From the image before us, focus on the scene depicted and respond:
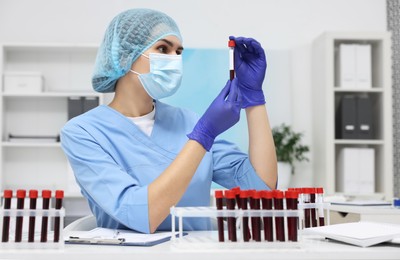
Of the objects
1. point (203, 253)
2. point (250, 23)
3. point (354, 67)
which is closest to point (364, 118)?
point (354, 67)

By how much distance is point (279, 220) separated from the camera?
1.06 m

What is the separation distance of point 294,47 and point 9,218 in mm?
3328

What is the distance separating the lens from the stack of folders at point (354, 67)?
3.83 metres

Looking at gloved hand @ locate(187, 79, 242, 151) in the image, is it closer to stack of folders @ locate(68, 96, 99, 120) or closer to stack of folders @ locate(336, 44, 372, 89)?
stack of folders @ locate(68, 96, 99, 120)

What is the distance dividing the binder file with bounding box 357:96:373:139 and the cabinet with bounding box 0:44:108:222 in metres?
1.72

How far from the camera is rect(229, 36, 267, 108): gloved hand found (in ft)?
5.24

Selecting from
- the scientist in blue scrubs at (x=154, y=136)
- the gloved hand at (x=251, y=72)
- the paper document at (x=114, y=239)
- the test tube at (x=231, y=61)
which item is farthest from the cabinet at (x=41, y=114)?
the paper document at (x=114, y=239)

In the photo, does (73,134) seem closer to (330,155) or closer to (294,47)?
(330,155)

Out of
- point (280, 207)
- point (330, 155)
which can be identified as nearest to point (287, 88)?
point (330, 155)

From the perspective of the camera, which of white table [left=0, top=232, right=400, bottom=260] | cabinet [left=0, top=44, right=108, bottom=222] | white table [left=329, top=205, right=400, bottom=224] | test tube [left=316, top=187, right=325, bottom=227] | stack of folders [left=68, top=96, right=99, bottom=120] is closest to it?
white table [left=0, top=232, right=400, bottom=260]

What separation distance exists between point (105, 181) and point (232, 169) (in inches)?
17.6

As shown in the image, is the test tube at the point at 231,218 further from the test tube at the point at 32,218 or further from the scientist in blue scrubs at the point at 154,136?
the test tube at the point at 32,218

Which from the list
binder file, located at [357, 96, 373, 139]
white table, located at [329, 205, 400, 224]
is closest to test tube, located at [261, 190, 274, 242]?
white table, located at [329, 205, 400, 224]

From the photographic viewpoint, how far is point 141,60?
170cm
